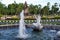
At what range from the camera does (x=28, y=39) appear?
42.7 ft

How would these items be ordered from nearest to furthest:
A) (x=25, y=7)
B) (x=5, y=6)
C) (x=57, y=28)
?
(x=57, y=28), (x=25, y=7), (x=5, y=6)

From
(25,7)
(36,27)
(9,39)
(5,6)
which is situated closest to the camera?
(9,39)

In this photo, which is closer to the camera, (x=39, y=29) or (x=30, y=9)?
(x=39, y=29)

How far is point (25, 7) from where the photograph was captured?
55.5 m

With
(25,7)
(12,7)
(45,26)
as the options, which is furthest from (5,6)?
(45,26)

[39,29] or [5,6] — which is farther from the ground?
[5,6]

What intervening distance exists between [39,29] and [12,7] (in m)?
40.2

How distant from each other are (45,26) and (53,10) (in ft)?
137

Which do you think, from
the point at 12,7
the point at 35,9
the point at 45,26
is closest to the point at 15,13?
the point at 12,7

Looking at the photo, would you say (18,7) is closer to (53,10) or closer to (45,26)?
(53,10)

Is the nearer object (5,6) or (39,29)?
(39,29)

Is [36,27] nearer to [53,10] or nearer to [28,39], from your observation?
[28,39]

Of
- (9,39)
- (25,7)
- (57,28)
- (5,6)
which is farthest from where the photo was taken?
(5,6)

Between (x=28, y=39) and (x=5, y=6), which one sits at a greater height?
(x=5, y=6)
